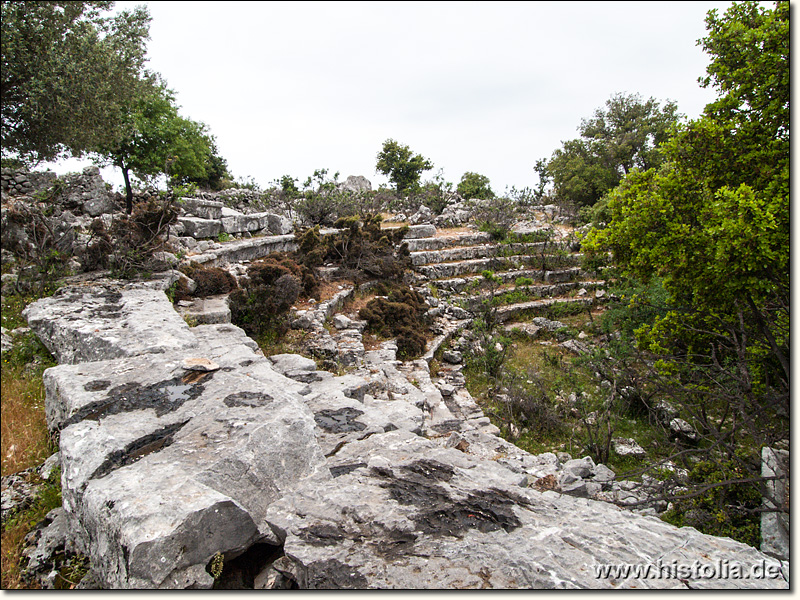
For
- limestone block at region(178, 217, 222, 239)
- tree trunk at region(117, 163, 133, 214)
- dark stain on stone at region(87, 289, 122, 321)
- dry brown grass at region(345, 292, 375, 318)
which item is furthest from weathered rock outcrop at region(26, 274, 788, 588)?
tree trunk at region(117, 163, 133, 214)

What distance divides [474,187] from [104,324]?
103ft

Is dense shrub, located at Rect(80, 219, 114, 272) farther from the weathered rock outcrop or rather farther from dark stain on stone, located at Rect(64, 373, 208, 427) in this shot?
dark stain on stone, located at Rect(64, 373, 208, 427)

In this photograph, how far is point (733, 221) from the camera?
5.20m

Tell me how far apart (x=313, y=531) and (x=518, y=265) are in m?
16.7

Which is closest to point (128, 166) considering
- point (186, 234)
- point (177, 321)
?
point (186, 234)

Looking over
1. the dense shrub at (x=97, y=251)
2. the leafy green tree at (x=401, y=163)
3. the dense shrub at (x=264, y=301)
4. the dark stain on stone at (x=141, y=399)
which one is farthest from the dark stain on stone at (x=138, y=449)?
the leafy green tree at (x=401, y=163)

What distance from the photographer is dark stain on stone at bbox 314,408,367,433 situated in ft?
13.5

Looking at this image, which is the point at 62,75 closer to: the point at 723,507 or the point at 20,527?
the point at 20,527

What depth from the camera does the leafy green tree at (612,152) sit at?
26.3 meters

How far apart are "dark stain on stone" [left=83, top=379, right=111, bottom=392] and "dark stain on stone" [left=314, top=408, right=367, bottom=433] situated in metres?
1.75

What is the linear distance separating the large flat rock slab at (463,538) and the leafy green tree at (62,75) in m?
10.1

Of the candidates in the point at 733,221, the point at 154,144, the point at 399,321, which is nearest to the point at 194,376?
the point at 733,221

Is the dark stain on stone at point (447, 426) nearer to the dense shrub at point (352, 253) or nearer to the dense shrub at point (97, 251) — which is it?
the dense shrub at point (97, 251)

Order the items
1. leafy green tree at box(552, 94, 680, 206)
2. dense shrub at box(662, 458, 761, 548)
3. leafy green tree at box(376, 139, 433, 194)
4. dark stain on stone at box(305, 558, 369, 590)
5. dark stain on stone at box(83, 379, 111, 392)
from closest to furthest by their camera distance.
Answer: dark stain on stone at box(305, 558, 369, 590) → dark stain on stone at box(83, 379, 111, 392) → dense shrub at box(662, 458, 761, 548) → leafy green tree at box(552, 94, 680, 206) → leafy green tree at box(376, 139, 433, 194)
